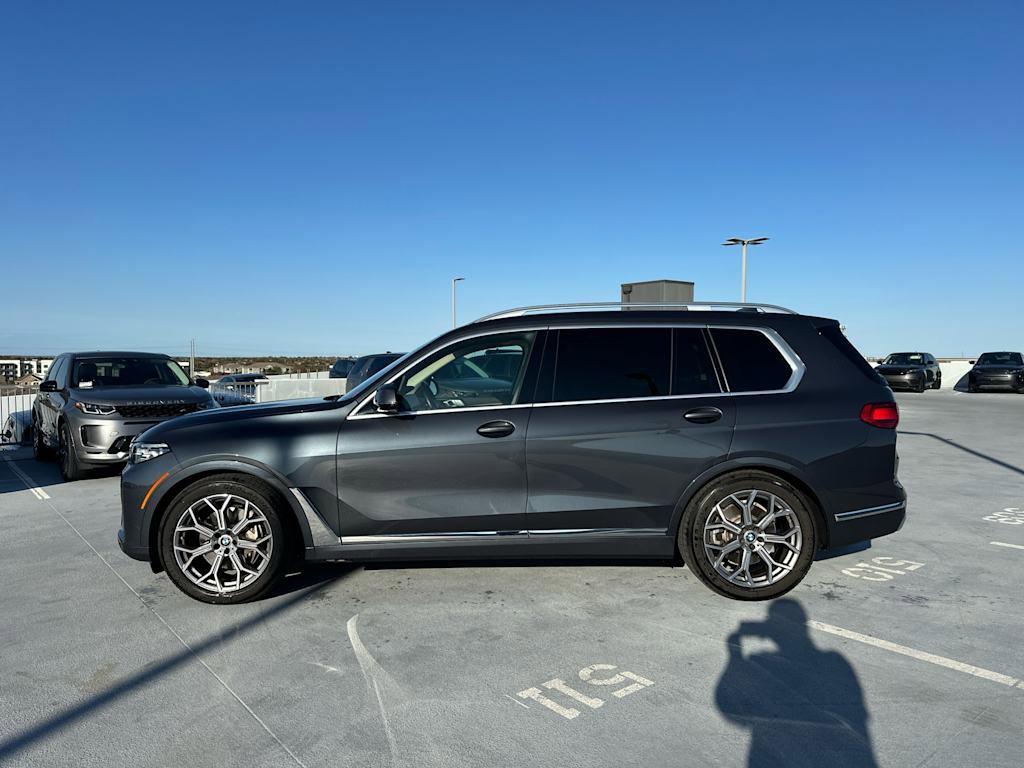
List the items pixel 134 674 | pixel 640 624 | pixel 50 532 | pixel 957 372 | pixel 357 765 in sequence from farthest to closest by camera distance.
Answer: pixel 957 372 → pixel 50 532 → pixel 640 624 → pixel 134 674 → pixel 357 765

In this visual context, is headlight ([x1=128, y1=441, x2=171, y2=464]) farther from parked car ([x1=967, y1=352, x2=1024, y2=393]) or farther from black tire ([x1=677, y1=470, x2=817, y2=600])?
parked car ([x1=967, y1=352, x2=1024, y2=393])

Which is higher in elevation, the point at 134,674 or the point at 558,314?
the point at 558,314

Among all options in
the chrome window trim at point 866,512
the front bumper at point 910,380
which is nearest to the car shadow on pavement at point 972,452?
the chrome window trim at point 866,512

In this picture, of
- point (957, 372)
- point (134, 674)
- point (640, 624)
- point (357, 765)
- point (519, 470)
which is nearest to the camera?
point (357, 765)

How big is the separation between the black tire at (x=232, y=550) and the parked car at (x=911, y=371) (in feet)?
81.8

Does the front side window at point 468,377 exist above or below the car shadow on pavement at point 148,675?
above

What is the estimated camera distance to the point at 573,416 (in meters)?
4.34

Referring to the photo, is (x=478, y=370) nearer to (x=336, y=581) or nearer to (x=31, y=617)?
(x=336, y=581)

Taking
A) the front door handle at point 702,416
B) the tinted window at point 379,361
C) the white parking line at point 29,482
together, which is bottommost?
the white parking line at point 29,482

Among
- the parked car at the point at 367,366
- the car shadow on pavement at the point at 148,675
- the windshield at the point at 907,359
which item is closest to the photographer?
the car shadow on pavement at the point at 148,675

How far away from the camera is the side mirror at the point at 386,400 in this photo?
4.27 m

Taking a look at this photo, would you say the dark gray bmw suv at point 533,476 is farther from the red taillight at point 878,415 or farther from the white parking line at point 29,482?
the white parking line at point 29,482

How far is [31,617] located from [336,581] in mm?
1778

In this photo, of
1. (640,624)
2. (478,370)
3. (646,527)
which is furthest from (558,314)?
(640,624)
